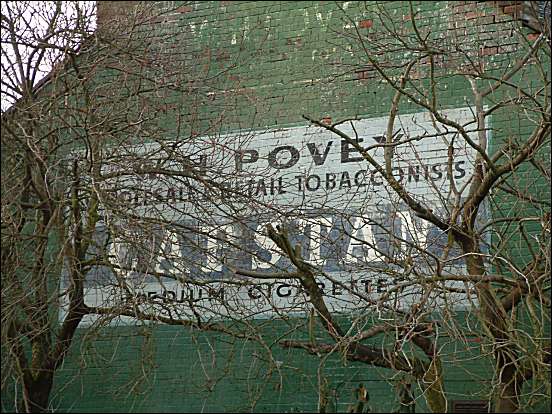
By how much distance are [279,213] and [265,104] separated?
298cm

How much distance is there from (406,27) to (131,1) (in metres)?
3.37

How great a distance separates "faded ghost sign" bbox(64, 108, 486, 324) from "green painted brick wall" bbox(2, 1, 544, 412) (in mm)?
329

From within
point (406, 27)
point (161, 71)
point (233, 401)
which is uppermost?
point (406, 27)

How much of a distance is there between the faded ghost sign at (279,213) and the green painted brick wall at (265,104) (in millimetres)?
329

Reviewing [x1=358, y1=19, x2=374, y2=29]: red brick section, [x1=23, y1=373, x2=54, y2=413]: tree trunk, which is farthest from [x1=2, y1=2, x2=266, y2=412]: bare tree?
[x1=358, y1=19, x2=374, y2=29]: red brick section

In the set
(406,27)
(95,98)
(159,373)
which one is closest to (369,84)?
(406,27)

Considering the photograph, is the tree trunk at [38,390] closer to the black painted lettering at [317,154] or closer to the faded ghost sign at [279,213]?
the faded ghost sign at [279,213]

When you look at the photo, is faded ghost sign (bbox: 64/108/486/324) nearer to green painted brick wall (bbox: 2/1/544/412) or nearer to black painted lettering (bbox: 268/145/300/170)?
black painted lettering (bbox: 268/145/300/170)

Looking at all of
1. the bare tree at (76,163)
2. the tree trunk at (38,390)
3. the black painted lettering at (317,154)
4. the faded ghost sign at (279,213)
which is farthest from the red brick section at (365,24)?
the tree trunk at (38,390)

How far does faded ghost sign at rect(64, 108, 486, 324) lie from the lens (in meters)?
7.20

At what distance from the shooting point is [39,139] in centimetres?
723

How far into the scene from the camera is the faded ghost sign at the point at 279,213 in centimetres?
720

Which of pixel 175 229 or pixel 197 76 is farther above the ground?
pixel 197 76

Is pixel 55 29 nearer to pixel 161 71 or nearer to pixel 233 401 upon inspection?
pixel 161 71
